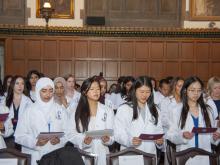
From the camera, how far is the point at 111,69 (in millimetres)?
13992

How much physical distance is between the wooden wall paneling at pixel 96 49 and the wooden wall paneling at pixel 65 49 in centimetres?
69

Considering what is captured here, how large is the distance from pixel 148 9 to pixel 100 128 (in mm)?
10344

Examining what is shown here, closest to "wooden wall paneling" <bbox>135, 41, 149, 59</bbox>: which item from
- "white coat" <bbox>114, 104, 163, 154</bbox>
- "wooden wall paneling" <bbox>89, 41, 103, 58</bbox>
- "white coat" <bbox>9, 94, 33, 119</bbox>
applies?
"wooden wall paneling" <bbox>89, 41, 103, 58</bbox>

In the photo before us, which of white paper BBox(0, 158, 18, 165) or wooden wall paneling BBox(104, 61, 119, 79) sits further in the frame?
Result: wooden wall paneling BBox(104, 61, 119, 79)

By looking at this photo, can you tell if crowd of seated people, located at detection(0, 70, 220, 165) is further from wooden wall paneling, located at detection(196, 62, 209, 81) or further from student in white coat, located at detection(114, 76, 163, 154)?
wooden wall paneling, located at detection(196, 62, 209, 81)

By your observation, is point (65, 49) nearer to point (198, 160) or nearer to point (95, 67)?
point (95, 67)

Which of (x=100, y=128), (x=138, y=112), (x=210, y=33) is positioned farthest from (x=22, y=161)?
(x=210, y=33)

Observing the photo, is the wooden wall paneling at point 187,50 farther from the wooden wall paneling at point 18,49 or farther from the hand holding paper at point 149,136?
the hand holding paper at point 149,136

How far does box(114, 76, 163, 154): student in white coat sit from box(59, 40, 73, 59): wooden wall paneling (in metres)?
9.16

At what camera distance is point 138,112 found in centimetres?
496

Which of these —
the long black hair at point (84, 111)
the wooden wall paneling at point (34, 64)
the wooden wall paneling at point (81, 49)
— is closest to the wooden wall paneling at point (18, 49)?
the wooden wall paneling at point (34, 64)

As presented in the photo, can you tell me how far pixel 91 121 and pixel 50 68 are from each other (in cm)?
923

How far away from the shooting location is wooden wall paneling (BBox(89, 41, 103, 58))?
14.0 metres

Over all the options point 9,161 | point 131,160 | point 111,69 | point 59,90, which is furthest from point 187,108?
point 111,69
